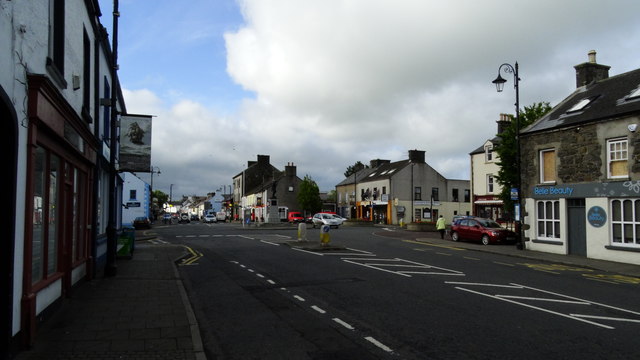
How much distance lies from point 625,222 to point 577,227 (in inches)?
91.7

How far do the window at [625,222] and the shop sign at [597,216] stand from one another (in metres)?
0.31

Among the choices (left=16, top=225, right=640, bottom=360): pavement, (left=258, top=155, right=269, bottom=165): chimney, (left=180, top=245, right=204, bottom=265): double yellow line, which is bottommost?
(left=180, top=245, right=204, bottom=265): double yellow line

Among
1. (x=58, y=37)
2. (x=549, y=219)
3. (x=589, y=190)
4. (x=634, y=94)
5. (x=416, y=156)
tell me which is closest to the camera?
(x=58, y=37)

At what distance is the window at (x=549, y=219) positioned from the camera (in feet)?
71.4

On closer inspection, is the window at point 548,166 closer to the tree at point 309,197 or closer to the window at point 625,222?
the window at point 625,222

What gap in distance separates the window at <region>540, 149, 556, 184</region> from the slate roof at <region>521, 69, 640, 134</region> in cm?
117

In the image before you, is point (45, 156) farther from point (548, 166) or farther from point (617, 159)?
point (548, 166)

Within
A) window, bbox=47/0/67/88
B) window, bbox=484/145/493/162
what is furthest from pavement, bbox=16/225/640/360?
window, bbox=484/145/493/162

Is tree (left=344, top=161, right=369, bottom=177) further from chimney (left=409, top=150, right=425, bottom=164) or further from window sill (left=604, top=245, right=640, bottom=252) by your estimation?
window sill (left=604, top=245, right=640, bottom=252)

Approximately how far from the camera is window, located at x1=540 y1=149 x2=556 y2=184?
22016 millimetres

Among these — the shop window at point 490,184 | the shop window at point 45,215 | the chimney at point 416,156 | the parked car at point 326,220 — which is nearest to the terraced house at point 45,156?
the shop window at point 45,215

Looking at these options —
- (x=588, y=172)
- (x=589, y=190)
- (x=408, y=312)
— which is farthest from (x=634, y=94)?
(x=408, y=312)

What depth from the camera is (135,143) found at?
14.3 m

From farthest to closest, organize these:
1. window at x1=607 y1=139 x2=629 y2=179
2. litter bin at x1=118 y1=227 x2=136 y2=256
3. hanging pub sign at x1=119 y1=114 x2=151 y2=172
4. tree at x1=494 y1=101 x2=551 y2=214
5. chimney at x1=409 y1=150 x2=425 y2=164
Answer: chimney at x1=409 y1=150 x2=425 y2=164 → tree at x1=494 y1=101 x2=551 y2=214 → window at x1=607 y1=139 x2=629 y2=179 → litter bin at x1=118 y1=227 x2=136 y2=256 → hanging pub sign at x1=119 y1=114 x2=151 y2=172
